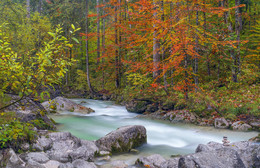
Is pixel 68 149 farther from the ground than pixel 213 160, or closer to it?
closer to it

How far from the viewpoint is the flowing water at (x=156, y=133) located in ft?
23.2

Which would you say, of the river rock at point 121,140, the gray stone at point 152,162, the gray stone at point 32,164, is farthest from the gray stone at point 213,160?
the gray stone at point 32,164

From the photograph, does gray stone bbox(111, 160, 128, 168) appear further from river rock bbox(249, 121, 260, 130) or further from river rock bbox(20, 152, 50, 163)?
river rock bbox(249, 121, 260, 130)

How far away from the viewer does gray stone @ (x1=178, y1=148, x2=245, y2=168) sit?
398 cm

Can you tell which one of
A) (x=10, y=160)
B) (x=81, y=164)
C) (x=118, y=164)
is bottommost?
(x=118, y=164)

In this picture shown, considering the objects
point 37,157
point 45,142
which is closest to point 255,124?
point 45,142

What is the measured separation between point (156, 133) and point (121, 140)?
8.78ft

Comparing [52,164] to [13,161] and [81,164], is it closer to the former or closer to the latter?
[81,164]

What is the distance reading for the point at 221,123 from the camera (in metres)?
9.00

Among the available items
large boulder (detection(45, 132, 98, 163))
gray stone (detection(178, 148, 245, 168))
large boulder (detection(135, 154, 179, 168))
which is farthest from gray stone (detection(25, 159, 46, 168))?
gray stone (detection(178, 148, 245, 168))

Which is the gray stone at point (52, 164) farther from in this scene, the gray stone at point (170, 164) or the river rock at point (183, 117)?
the river rock at point (183, 117)

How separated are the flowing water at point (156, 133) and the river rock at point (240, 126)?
0.30 m

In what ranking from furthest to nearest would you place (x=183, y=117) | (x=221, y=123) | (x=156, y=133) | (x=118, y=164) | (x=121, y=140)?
(x=183, y=117) → (x=221, y=123) → (x=156, y=133) → (x=121, y=140) → (x=118, y=164)

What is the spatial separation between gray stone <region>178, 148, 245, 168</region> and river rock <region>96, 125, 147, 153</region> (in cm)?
276
